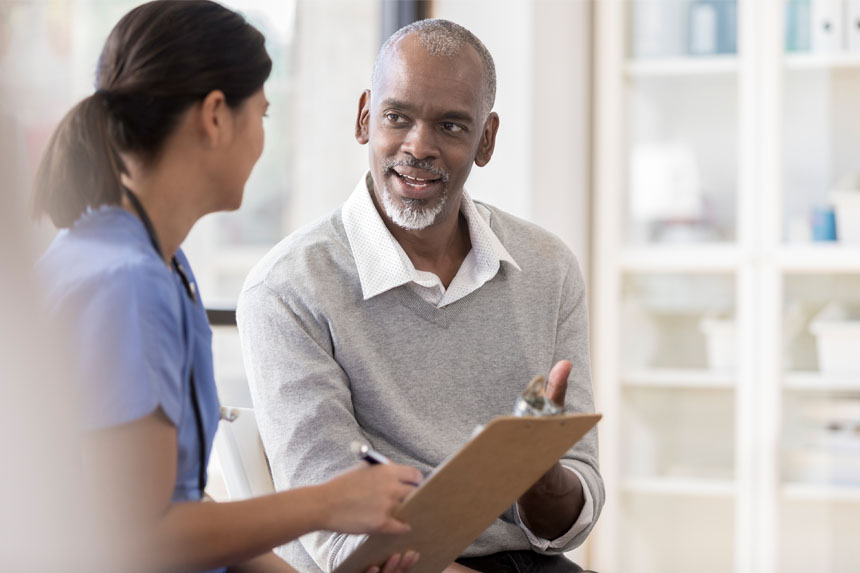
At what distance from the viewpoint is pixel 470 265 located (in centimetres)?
160

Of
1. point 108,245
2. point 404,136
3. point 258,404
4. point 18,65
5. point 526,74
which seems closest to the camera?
point 18,65

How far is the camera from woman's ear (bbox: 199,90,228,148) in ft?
3.29

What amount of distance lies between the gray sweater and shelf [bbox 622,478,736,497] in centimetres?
174

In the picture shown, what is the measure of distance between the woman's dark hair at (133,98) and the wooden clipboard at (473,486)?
43 cm

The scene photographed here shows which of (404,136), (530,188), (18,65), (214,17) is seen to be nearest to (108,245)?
(214,17)

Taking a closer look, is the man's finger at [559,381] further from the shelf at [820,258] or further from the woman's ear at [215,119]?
the shelf at [820,258]

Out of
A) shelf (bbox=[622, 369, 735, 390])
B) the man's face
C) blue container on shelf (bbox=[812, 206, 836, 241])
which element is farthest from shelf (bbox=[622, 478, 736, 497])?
the man's face

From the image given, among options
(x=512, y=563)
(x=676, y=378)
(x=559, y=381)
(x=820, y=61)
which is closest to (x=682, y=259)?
(x=676, y=378)

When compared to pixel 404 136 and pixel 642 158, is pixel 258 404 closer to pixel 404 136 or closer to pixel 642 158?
pixel 404 136

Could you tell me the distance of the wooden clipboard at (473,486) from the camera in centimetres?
99

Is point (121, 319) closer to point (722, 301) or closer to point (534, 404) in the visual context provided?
point (534, 404)

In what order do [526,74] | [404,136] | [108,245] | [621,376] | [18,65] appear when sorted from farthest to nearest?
1. [621,376]
2. [526,74]
3. [404,136]
4. [108,245]
5. [18,65]

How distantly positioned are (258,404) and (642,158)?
2.14 metres

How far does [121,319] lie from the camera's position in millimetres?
875
